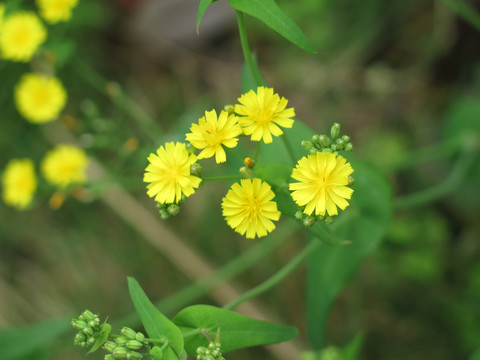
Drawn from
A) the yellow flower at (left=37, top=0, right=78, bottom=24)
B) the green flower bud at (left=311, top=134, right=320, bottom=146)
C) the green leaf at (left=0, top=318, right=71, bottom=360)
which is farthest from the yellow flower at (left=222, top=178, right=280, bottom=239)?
the yellow flower at (left=37, top=0, right=78, bottom=24)

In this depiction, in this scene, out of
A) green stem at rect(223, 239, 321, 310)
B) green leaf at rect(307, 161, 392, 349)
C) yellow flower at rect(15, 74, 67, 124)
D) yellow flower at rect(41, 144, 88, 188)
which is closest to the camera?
green stem at rect(223, 239, 321, 310)

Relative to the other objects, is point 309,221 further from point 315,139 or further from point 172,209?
point 172,209

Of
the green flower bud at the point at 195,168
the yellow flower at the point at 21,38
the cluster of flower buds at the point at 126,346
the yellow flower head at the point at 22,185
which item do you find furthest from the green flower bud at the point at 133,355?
the yellow flower at the point at 21,38

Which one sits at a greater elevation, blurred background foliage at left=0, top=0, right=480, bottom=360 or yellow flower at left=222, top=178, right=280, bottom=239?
blurred background foliage at left=0, top=0, right=480, bottom=360

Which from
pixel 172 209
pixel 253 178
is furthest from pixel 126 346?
pixel 253 178

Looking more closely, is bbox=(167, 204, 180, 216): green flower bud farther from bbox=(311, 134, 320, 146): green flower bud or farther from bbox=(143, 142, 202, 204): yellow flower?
bbox=(311, 134, 320, 146): green flower bud

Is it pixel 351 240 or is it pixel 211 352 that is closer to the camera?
pixel 211 352
